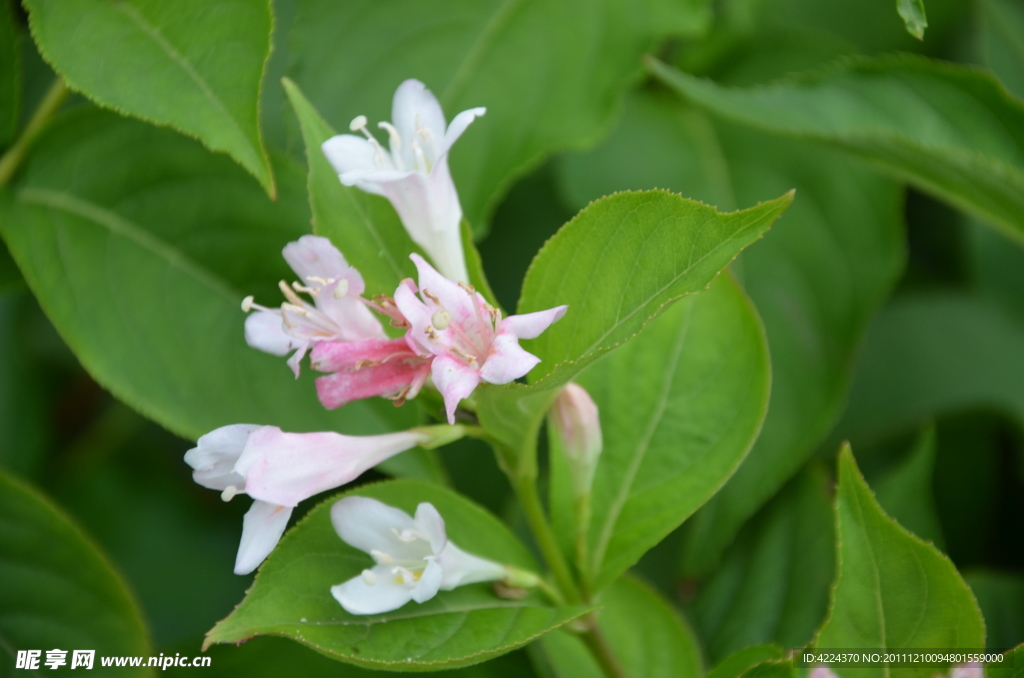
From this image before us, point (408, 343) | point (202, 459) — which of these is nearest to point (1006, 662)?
point (408, 343)

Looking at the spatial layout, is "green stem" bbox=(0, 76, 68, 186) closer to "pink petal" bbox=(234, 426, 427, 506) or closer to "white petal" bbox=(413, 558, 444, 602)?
"pink petal" bbox=(234, 426, 427, 506)

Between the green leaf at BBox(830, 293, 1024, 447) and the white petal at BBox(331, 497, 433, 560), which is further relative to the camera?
the green leaf at BBox(830, 293, 1024, 447)

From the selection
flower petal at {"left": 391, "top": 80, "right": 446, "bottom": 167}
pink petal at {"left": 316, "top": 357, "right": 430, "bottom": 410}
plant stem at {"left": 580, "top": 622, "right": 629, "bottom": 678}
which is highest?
flower petal at {"left": 391, "top": 80, "right": 446, "bottom": 167}

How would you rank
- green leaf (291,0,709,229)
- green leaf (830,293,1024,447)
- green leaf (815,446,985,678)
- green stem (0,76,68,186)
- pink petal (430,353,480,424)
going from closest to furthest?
pink petal (430,353,480,424) → green leaf (815,446,985,678) → green stem (0,76,68,186) → green leaf (291,0,709,229) → green leaf (830,293,1024,447)

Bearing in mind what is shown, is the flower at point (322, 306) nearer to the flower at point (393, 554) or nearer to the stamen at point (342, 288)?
the stamen at point (342, 288)

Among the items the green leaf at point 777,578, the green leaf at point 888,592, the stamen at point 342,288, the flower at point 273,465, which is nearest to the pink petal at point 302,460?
the flower at point 273,465

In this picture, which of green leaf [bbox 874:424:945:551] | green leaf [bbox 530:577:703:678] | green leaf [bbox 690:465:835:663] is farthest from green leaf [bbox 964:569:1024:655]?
green leaf [bbox 530:577:703:678]

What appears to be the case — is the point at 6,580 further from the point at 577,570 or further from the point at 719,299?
the point at 719,299
